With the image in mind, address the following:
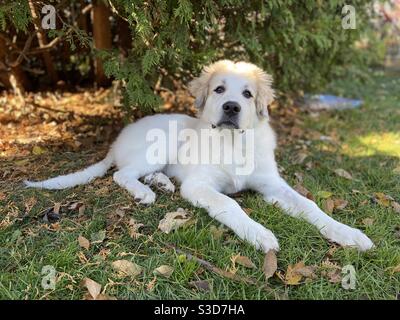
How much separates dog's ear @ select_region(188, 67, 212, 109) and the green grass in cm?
77

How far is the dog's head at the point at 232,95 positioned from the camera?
3.49 m

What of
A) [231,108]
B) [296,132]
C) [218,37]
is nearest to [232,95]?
[231,108]

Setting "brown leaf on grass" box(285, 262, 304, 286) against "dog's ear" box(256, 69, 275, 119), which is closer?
"brown leaf on grass" box(285, 262, 304, 286)

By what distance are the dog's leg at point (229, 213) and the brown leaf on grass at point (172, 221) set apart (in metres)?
0.19

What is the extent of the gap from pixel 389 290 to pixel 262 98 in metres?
1.70

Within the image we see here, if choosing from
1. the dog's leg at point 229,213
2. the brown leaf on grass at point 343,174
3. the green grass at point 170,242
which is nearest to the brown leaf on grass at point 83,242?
the green grass at point 170,242

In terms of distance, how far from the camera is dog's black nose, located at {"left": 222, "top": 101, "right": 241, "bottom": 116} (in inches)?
136

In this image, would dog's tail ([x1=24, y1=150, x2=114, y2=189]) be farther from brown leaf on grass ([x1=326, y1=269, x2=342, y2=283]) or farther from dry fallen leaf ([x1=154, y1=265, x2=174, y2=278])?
brown leaf on grass ([x1=326, y1=269, x2=342, y2=283])

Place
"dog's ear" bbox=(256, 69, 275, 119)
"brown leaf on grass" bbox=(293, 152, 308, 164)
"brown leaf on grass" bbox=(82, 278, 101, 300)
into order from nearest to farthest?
"brown leaf on grass" bbox=(82, 278, 101, 300), "dog's ear" bbox=(256, 69, 275, 119), "brown leaf on grass" bbox=(293, 152, 308, 164)

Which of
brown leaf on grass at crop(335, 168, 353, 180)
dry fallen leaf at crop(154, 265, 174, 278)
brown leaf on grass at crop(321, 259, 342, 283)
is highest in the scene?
dry fallen leaf at crop(154, 265, 174, 278)

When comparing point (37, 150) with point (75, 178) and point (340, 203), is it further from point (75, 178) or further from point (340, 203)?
point (340, 203)

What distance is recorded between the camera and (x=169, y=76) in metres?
5.25

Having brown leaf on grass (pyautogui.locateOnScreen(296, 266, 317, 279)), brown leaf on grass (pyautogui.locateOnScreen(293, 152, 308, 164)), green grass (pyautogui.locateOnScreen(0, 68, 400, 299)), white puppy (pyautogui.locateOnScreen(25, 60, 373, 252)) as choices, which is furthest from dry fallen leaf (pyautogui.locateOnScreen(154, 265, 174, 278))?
brown leaf on grass (pyautogui.locateOnScreen(293, 152, 308, 164))

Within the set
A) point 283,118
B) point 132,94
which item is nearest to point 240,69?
point 132,94
